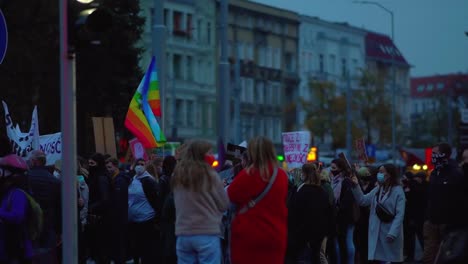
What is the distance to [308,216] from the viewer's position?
1455cm

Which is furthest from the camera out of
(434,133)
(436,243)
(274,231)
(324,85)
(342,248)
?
(434,133)

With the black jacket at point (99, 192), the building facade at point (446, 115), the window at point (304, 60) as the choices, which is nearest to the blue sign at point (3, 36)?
the black jacket at point (99, 192)

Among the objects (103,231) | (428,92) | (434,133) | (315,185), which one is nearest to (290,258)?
(315,185)

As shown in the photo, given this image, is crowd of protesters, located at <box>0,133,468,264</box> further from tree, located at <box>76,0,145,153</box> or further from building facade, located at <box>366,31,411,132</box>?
building facade, located at <box>366,31,411,132</box>

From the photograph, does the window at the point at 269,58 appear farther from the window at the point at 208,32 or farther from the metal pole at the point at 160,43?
the metal pole at the point at 160,43

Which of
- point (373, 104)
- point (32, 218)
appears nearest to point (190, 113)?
point (373, 104)

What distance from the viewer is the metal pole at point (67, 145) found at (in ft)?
33.3

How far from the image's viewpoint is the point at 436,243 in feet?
52.9

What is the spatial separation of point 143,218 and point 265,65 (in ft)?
218

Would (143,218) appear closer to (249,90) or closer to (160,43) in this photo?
(160,43)

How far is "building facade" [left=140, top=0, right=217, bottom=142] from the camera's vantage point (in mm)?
71188

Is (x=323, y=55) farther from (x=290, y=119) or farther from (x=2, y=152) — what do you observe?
(x=2, y=152)

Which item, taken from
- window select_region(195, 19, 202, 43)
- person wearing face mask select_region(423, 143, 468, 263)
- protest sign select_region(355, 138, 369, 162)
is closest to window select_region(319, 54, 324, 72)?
window select_region(195, 19, 202, 43)

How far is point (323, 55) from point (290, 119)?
7487 millimetres
